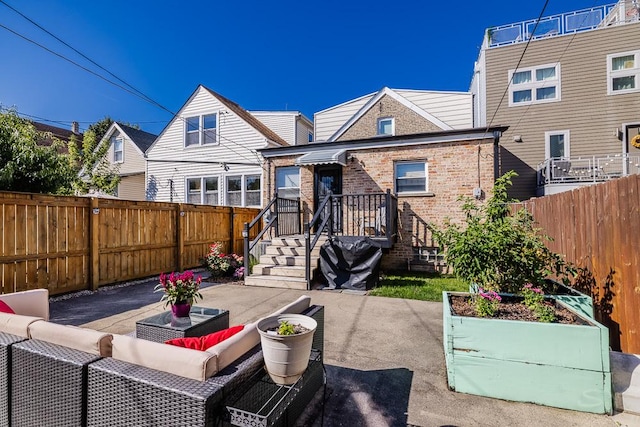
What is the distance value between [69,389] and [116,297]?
5247mm

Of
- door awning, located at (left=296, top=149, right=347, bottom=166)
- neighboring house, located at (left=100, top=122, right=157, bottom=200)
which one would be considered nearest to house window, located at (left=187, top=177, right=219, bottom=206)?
neighboring house, located at (left=100, top=122, right=157, bottom=200)

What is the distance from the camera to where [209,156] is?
1390cm

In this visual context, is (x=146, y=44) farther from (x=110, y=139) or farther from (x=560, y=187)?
(x=560, y=187)

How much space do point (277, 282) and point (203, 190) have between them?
8399 millimetres

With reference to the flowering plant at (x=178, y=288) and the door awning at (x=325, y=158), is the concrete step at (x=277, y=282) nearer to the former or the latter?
the door awning at (x=325, y=158)

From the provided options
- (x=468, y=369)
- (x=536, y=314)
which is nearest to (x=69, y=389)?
(x=468, y=369)

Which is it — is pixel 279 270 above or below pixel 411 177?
below

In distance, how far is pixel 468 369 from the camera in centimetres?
280

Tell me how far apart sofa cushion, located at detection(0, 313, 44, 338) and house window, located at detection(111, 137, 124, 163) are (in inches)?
691

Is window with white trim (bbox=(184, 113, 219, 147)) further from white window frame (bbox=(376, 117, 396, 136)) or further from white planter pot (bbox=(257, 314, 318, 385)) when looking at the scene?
white planter pot (bbox=(257, 314, 318, 385))

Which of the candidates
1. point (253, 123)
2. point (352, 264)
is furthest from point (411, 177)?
point (253, 123)

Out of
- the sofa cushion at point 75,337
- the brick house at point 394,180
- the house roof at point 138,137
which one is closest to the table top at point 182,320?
the sofa cushion at point 75,337

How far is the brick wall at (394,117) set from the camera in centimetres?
1225

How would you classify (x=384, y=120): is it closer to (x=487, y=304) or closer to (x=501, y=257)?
(x=501, y=257)
